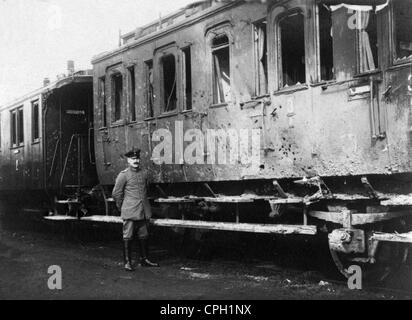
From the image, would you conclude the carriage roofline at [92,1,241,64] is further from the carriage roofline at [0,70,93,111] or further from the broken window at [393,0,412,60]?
the broken window at [393,0,412,60]

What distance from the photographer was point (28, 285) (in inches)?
291

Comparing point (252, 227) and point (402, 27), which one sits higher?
point (402, 27)

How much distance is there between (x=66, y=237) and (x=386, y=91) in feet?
31.1

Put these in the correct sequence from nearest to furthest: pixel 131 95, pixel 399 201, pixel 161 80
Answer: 1. pixel 399 201
2. pixel 161 80
3. pixel 131 95

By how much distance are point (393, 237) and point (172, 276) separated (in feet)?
11.1

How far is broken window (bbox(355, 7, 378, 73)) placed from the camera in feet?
20.3

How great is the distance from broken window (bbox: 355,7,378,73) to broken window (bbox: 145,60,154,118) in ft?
14.9

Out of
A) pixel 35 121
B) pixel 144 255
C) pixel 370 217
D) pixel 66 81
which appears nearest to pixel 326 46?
pixel 370 217

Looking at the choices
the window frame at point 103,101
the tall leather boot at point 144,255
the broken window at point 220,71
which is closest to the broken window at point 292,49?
the broken window at point 220,71

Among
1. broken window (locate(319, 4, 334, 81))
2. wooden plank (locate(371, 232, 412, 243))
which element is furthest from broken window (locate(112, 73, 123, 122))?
wooden plank (locate(371, 232, 412, 243))

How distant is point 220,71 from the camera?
8.44 meters

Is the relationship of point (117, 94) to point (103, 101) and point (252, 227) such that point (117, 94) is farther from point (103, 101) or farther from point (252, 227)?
point (252, 227)
